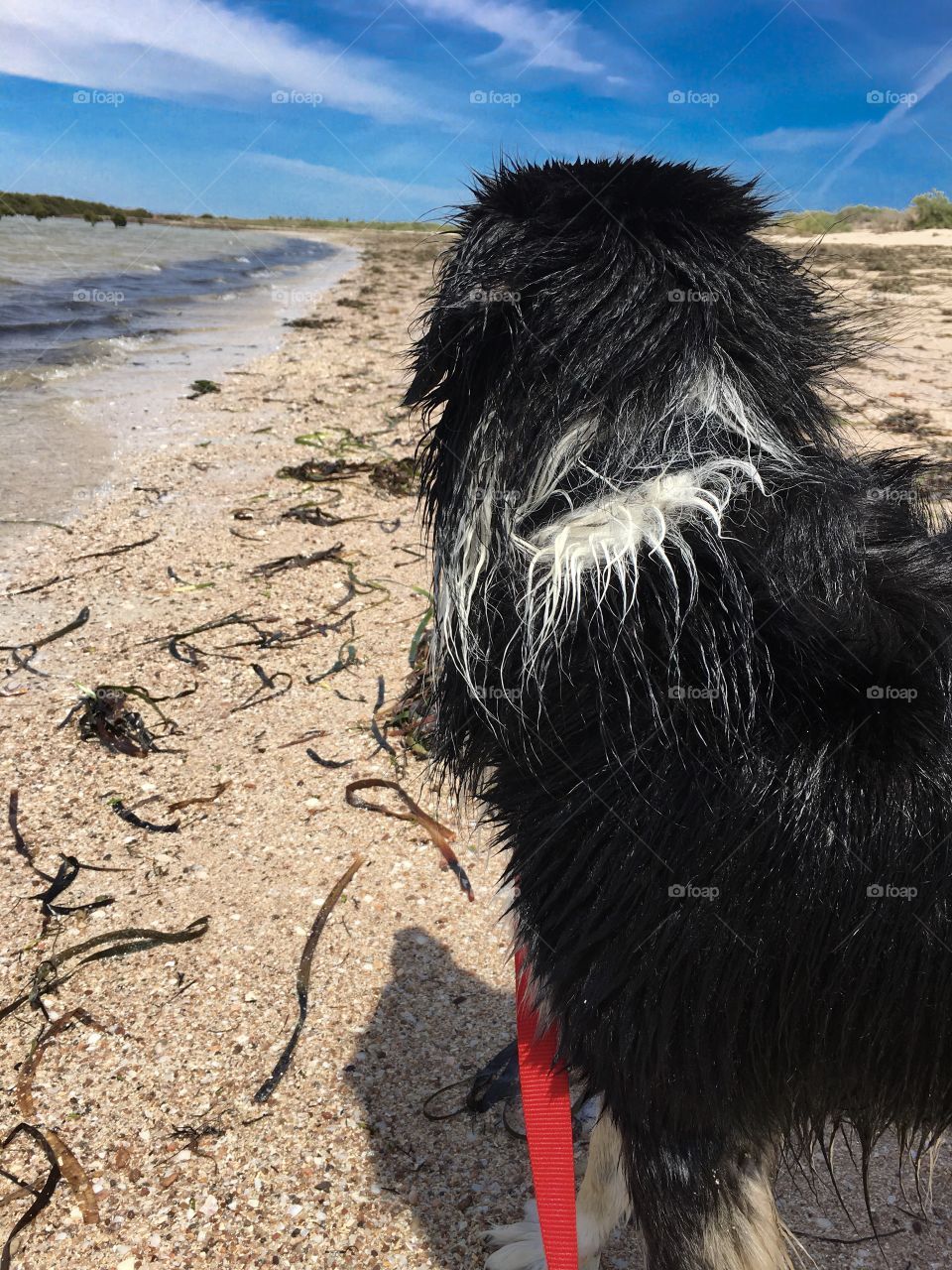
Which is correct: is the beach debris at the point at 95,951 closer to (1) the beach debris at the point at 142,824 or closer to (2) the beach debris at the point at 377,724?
(1) the beach debris at the point at 142,824

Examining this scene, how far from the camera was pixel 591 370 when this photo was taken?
1.40 m

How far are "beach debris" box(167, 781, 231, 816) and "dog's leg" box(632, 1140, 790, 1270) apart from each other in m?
2.03

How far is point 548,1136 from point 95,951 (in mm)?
1459

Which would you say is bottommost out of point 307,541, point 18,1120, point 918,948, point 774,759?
point 18,1120

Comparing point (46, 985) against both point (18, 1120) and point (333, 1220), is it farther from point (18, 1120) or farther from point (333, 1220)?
point (333, 1220)

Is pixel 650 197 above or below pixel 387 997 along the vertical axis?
above

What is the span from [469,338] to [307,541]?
Result: 3.79 m

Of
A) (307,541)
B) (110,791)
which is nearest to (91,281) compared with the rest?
(307,541)

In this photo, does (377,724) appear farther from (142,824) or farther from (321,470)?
(321,470)

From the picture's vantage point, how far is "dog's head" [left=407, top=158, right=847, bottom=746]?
1393 mm

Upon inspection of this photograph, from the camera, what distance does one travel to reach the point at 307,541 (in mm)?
5109

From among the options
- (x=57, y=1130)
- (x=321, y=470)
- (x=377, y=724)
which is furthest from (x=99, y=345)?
(x=57, y=1130)
